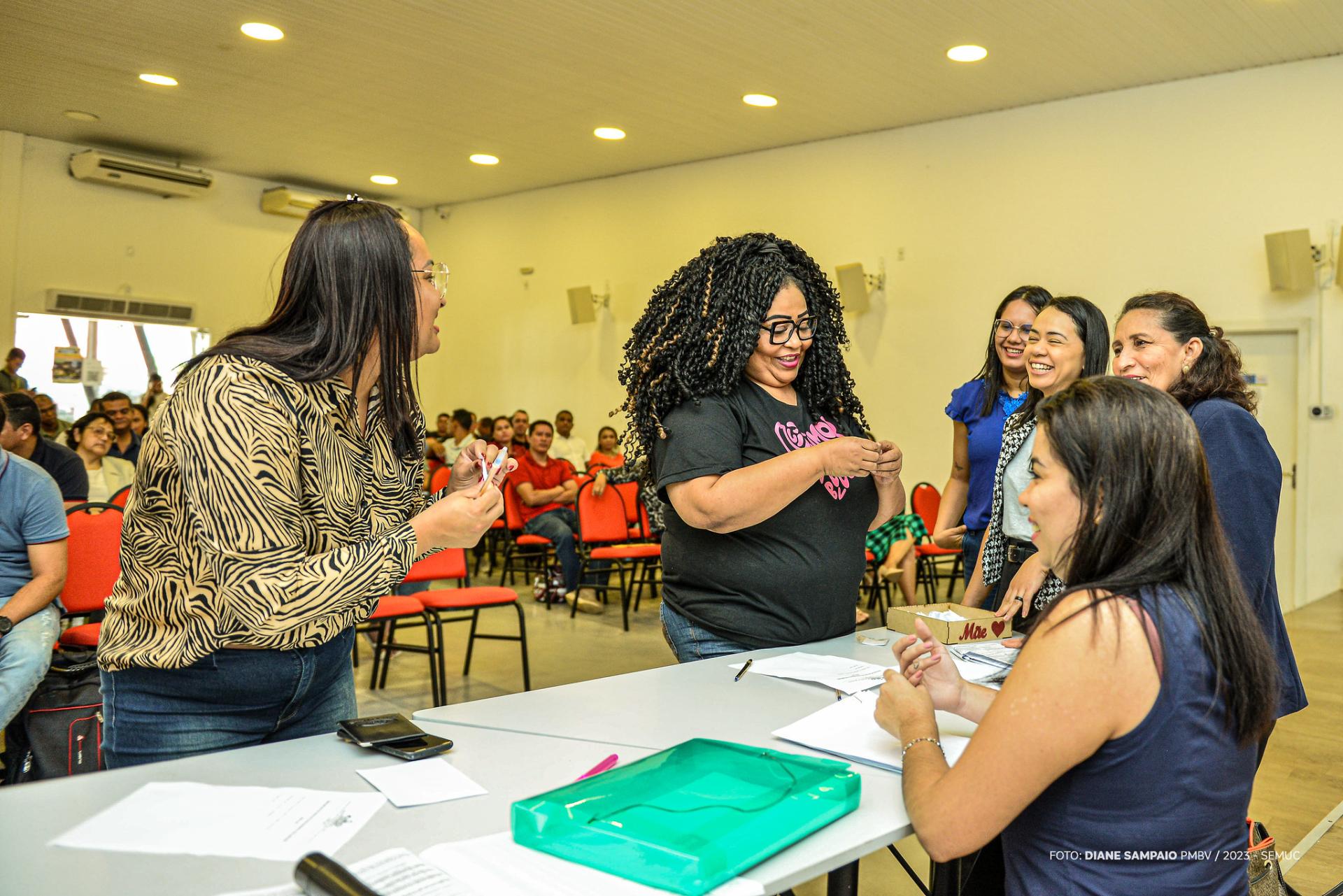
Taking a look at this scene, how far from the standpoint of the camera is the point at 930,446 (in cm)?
844

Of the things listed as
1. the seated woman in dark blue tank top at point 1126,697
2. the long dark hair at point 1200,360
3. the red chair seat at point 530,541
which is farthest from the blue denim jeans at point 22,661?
the red chair seat at point 530,541

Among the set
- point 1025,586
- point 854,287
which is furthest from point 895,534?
point 1025,586

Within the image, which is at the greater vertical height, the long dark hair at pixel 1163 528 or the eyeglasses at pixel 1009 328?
the eyeglasses at pixel 1009 328

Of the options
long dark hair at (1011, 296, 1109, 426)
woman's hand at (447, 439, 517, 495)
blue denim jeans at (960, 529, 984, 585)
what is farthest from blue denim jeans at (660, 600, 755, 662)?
blue denim jeans at (960, 529, 984, 585)

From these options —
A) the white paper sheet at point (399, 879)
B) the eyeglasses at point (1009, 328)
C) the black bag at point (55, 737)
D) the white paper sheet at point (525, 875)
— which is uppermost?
the eyeglasses at point (1009, 328)

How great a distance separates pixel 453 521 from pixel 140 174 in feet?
33.0

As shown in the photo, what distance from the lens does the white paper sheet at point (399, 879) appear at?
43.4 inches

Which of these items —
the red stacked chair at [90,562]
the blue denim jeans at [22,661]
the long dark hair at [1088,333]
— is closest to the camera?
the long dark hair at [1088,333]

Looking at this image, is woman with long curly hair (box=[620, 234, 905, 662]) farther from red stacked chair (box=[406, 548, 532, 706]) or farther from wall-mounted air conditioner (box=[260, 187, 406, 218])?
wall-mounted air conditioner (box=[260, 187, 406, 218])

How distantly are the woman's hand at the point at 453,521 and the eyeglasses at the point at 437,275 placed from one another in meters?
0.35

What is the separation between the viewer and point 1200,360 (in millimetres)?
2312

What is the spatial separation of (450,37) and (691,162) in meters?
3.72

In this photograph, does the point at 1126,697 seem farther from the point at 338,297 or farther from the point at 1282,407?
the point at 1282,407

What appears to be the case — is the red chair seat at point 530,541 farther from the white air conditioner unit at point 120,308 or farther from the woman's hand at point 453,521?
the woman's hand at point 453,521
